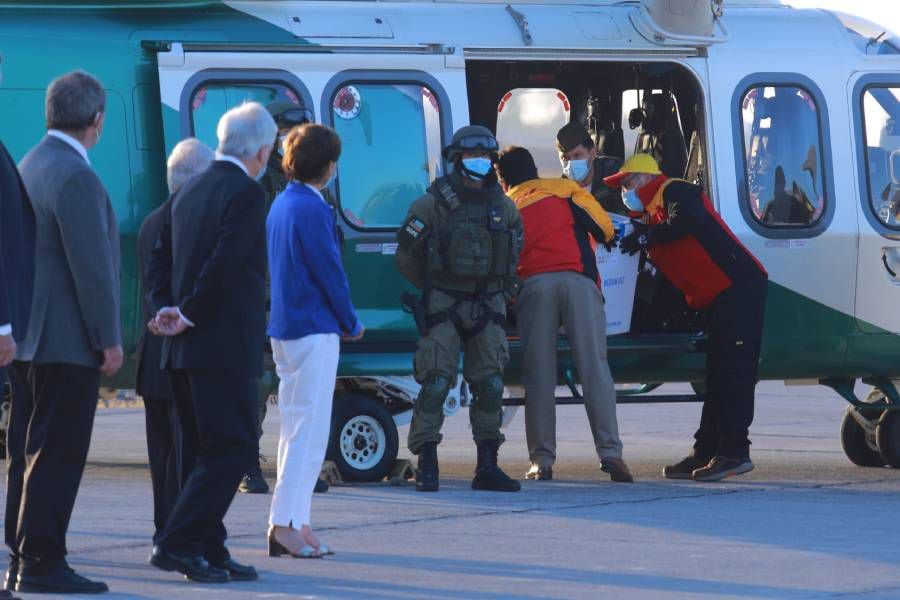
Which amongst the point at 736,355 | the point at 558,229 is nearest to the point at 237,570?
the point at 558,229

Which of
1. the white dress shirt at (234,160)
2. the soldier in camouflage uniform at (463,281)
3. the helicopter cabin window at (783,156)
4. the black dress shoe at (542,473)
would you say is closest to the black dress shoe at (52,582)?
the white dress shirt at (234,160)

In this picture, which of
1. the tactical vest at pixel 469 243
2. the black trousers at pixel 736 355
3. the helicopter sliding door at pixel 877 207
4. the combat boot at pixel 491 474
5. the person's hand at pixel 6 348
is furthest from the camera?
the helicopter sliding door at pixel 877 207

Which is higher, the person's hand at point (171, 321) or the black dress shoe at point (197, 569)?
the person's hand at point (171, 321)

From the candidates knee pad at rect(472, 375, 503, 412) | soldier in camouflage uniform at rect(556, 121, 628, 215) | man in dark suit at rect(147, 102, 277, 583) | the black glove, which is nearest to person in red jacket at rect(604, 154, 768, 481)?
the black glove

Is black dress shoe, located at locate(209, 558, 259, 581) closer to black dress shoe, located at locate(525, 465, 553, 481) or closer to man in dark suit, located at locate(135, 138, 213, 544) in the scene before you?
man in dark suit, located at locate(135, 138, 213, 544)

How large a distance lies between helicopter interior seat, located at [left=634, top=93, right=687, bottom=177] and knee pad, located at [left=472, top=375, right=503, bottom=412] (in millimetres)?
2641

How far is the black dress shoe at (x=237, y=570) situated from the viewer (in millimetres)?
7078

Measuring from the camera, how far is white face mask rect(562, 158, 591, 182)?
11344 mm

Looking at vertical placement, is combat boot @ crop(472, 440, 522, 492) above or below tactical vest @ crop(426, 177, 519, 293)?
below

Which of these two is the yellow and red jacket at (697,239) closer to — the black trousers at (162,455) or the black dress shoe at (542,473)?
the black dress shoe at (542,473)

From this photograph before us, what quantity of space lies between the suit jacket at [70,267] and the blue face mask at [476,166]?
361 centimetres

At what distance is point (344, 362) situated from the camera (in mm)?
10680

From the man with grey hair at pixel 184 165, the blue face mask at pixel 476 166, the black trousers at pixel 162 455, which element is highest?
the blue face mask at pixel 476 166

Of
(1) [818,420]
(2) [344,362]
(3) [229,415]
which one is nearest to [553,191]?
(2) [344,362]
